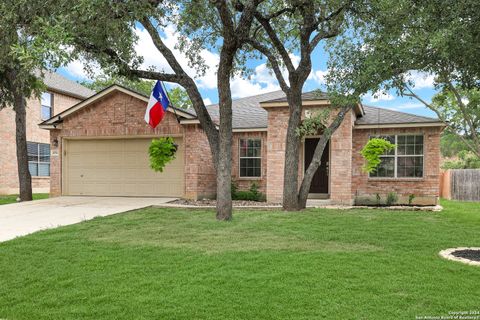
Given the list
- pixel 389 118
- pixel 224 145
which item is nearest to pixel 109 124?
pixel 224 145

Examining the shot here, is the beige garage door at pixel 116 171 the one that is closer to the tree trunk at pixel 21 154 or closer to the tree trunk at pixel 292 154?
the tree trunk at pixel 21 154

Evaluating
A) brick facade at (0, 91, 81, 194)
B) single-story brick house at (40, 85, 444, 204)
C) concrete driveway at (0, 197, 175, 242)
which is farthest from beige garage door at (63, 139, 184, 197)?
brick facade at (0, 91, 81, 194)

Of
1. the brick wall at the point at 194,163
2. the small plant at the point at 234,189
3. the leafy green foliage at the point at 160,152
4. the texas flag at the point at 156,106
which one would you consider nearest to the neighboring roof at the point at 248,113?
the brick wall at the point at 194,163

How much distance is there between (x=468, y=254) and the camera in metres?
6.59

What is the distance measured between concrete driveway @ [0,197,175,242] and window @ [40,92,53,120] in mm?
9511

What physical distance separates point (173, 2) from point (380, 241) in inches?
342

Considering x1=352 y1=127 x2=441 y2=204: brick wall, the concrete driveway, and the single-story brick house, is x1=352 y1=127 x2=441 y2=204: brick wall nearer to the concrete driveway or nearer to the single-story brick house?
the single-story brick house

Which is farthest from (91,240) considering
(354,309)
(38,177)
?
(38,177)

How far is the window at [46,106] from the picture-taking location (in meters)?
23.3

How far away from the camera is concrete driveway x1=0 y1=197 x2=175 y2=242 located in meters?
9.60

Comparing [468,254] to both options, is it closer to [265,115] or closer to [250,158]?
[250,158]

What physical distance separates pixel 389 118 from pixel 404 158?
164 centimetres

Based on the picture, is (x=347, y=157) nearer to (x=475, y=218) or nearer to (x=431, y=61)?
(x=475, y=218)

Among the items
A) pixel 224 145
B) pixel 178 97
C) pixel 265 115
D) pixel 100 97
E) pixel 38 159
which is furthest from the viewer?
pixel 178 97
